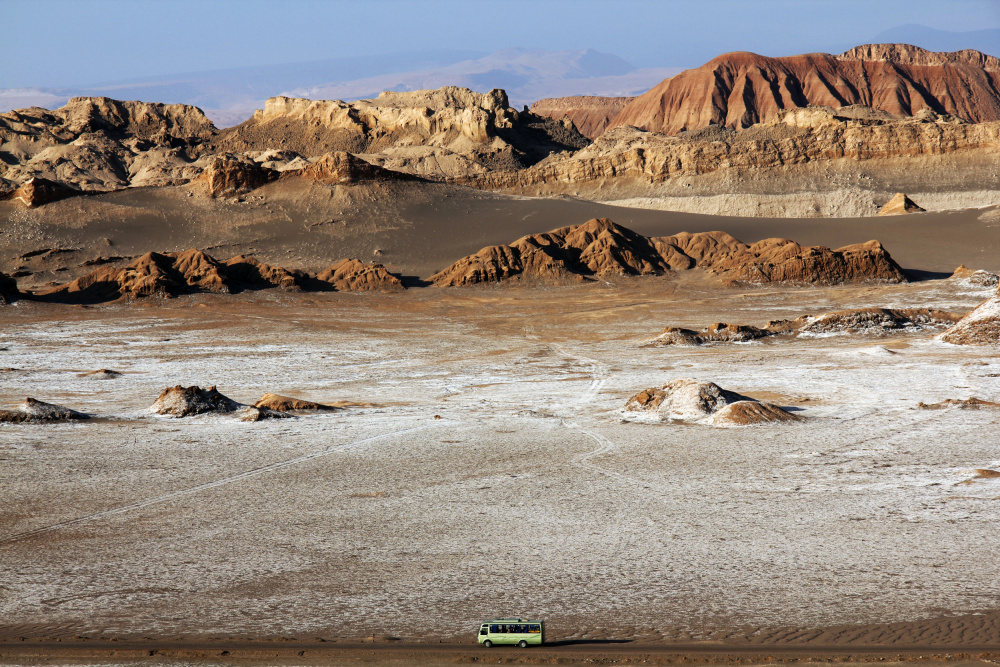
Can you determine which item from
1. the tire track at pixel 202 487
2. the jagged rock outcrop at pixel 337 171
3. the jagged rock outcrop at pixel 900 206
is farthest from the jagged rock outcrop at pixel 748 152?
the tire track at pixel 202 487

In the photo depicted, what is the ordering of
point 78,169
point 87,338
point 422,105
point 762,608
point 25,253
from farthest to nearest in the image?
point 422,105
point 78,169
point 25,253
point 87,338
point 762,608

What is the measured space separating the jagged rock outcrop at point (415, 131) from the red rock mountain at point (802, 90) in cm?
3971

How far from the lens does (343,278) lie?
39.0 m

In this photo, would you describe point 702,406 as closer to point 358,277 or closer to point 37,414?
point 37,414

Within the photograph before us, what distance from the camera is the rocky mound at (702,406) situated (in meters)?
13.9

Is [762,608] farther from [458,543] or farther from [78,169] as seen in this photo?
[78,169]

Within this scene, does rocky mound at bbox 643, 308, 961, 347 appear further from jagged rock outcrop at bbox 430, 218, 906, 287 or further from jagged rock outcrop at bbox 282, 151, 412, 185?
jagged rock outcrop at bbox 282, 151, 412, 185

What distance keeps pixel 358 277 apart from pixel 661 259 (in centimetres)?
1414

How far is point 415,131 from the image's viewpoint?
3209 inches

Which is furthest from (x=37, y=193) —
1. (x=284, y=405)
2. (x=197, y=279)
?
(x=284, y=405)

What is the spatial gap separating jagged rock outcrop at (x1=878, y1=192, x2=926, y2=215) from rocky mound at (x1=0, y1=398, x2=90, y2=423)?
4624 centimetres

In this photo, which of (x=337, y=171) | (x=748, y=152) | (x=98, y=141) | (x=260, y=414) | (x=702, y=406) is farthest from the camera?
(x=98, y=141)

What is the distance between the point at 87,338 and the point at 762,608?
79.6 feet

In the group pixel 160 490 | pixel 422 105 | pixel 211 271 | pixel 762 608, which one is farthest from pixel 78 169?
pixel 762 608
